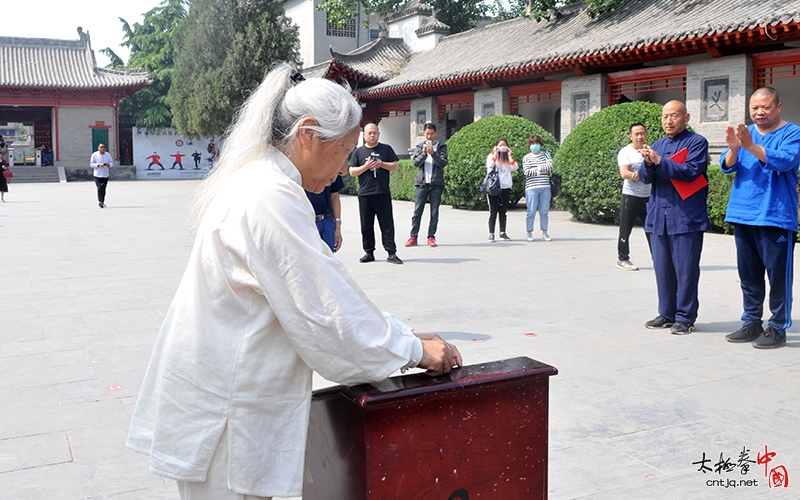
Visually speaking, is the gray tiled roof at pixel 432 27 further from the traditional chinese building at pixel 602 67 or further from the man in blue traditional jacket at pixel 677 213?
the man in blue traditional jacket at pixel 677 213

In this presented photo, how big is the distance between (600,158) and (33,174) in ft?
90.7

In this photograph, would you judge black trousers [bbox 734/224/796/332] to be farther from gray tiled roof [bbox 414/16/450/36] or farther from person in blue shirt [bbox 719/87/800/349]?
gray tiled roof [bbox 414/16/450/36]

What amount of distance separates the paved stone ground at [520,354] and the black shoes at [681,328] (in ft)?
0.23

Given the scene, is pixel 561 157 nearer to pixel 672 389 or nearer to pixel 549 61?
pixel 549 61

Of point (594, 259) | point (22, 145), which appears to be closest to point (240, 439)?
point (594, 259)

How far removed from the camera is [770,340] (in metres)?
5.28

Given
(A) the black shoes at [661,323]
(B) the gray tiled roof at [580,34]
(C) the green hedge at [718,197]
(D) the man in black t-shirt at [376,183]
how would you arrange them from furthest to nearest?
(B) the gray tiled roof at [580,34], (C) the green hedge at [718,197], (D) the man in black t-shirt at [376,183], (A) the black shoes at [661,323]

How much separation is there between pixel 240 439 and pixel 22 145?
6901cm

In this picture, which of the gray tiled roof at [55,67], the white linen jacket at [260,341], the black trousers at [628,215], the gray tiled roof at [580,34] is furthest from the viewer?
the gray tiled roof at [55,67]

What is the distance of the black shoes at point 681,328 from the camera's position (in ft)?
18.6

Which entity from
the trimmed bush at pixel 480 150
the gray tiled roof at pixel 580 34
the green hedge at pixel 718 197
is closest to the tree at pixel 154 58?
the gray tiled roof at pixel 580 34

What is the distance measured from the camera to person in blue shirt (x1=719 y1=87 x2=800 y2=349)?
5.15 metres

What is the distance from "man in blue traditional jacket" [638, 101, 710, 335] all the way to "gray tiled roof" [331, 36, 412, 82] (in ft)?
67.2

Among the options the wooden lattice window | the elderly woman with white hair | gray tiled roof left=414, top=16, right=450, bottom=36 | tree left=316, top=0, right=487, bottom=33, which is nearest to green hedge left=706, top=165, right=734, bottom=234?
the wooden lattice window
